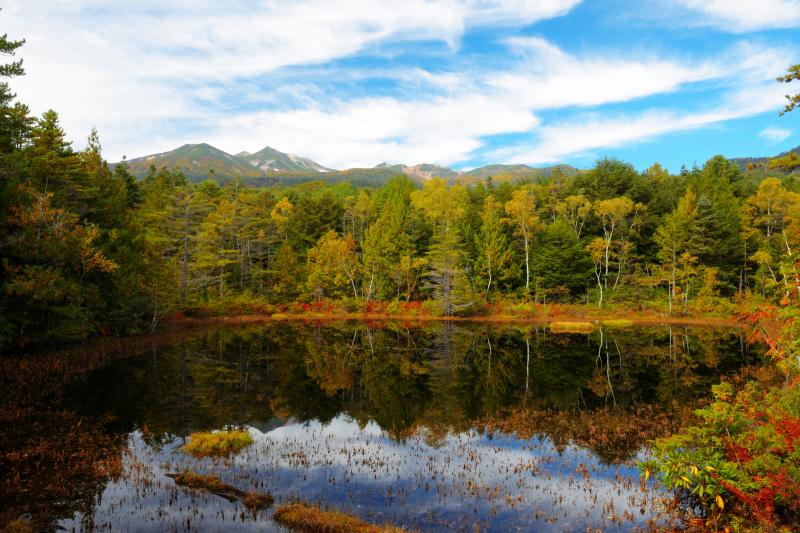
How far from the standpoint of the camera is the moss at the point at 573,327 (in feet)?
172

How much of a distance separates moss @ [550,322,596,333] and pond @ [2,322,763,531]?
15.9 metres

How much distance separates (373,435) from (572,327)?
42.5 m

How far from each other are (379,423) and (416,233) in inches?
2240

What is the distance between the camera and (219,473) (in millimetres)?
13828

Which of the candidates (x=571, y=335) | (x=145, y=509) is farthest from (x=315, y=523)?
(x=571, y=335)

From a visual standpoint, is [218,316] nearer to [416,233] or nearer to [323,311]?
[323,311]

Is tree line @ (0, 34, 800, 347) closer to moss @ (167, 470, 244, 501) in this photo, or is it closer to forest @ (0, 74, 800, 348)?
forest @ (0, 74, 800, 348)

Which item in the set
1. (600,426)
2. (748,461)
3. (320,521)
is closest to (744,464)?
(748,461)

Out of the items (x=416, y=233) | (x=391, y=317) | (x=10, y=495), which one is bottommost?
(x=391, y=317)

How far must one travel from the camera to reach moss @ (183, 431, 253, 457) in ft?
51.3

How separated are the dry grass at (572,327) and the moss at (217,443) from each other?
41756 millimetres

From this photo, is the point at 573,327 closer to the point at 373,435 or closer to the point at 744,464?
the point at 373,435

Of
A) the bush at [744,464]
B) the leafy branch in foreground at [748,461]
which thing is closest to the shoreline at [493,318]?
the leafy branch in foreground at [748,461]

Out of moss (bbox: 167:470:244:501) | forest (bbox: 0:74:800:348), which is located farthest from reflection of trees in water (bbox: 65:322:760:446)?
forest (bbox: 0:74:800:348)
